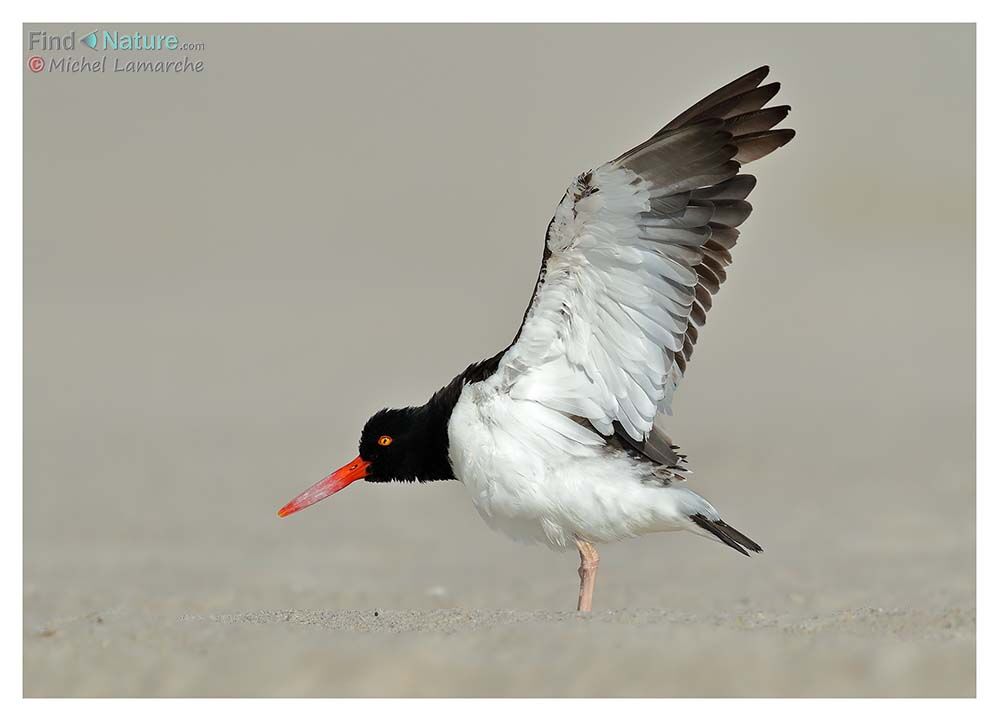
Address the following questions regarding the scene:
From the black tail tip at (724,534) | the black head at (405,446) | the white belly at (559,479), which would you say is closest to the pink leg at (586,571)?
the white belly at (559,479)

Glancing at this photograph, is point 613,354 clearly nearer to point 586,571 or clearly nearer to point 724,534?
point 724,534

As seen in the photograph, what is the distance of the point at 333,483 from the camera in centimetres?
756

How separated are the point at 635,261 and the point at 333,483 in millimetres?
2593

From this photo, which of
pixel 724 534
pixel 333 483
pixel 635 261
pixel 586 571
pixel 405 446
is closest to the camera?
pixel 635 261

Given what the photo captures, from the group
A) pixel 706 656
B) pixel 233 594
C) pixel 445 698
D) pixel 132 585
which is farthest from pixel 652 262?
pixel 132 585

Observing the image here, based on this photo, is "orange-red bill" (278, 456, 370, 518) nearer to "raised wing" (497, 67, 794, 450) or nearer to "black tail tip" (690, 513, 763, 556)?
"raised wing" (497, 67, 794, 450)

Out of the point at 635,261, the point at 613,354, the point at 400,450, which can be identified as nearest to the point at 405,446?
the point at 400,450

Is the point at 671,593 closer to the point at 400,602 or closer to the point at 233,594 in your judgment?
the point at 400,602

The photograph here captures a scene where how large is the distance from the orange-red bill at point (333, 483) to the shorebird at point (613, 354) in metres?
0.73

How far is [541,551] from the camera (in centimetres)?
1124

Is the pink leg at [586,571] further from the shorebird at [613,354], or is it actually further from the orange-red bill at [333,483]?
the orange-red bill at [333,483]

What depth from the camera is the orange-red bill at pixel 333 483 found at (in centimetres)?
746

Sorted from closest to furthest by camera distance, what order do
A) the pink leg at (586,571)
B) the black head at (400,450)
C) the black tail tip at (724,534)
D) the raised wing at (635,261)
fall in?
Result: 1. the raised wing at (635,261)
2. the black tail tip at (724,534)
3. the pink leg at (586,571)
4. the black head at (400,450)

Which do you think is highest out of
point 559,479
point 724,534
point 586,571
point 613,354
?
point 613,354
